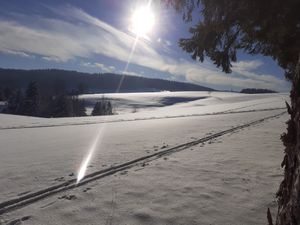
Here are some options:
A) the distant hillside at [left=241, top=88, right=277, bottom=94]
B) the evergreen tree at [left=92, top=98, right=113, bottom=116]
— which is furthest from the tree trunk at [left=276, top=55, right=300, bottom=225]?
the distant hillside at [left=241, top=88, right=277, bottom=94]

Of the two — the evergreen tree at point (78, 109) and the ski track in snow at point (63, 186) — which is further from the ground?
the evergreen tree at point (78, 109)

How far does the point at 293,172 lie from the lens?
7.10 feet

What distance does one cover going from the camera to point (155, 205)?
16.8 feet

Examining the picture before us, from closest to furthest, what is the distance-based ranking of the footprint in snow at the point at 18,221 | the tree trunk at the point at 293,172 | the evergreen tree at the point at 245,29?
1. the tree trunk at the point at 293,172
2. the footprint in snow at the point at 18,221
3. the evergreen tree at the point at 245,29

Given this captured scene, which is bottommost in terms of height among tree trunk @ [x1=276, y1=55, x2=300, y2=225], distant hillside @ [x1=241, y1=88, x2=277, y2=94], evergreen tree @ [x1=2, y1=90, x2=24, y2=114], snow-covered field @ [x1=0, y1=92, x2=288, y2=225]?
snow-covered field @ [x1=0, y1=92, x2=288, y2=225]

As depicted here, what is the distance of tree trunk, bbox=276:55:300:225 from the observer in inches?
79.7

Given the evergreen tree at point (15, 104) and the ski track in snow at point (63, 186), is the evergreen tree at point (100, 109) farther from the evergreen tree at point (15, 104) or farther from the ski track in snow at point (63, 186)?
the ski track in snow at point (63, 186)

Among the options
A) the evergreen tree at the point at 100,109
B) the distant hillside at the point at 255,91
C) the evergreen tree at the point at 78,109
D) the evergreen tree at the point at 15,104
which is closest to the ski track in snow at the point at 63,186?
the evergreen tree at the point at 15,104

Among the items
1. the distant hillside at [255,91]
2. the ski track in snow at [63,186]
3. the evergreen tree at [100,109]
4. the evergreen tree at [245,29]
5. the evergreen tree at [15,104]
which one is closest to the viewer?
the ski track in snow at [63,186]

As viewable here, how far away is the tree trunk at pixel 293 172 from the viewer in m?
2.02

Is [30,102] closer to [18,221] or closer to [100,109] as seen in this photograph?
[100,109]

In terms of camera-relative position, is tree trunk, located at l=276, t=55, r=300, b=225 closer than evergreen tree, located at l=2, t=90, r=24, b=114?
Yes

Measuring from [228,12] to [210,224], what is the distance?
5.54 m

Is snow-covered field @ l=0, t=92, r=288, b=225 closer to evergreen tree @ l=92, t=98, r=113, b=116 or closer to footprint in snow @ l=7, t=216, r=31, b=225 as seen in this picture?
footprint in snow @ l=7, t=216, r=31, b=225
